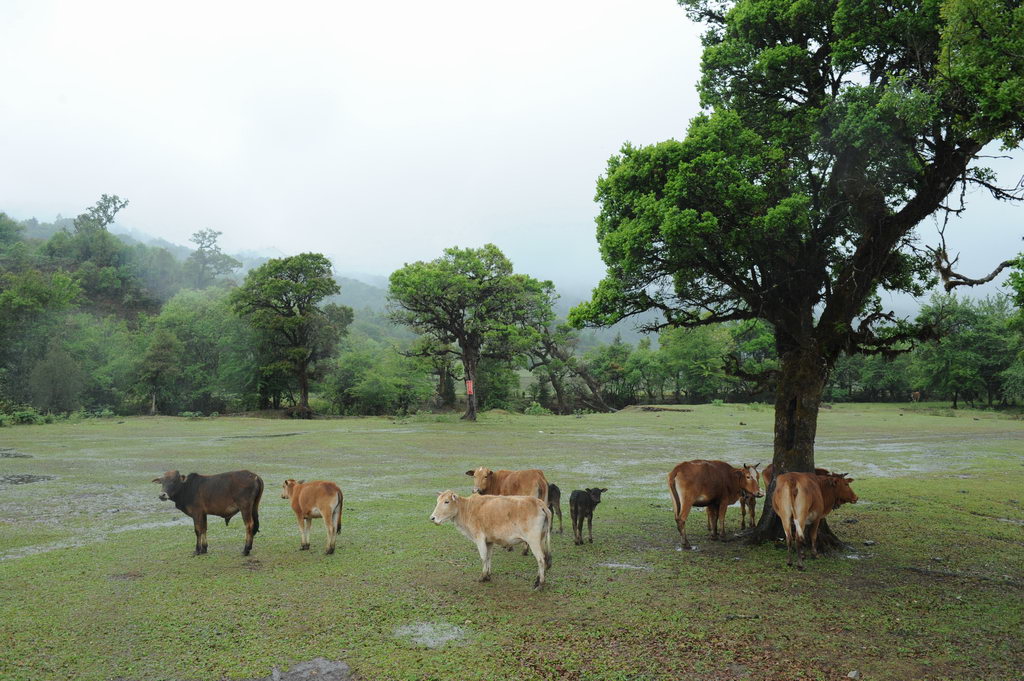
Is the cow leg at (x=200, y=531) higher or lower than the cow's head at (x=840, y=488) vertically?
lower

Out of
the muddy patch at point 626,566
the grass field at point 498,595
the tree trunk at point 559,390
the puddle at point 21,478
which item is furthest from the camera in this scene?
the tree trunk at point 559,390

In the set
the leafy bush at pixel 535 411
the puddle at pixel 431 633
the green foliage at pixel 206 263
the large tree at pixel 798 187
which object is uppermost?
the green foliage at pixel 206 263

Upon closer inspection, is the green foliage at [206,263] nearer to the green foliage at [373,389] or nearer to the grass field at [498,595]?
the green foliage at [373,389]

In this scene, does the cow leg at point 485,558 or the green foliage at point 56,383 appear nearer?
the cow leg at point 485,558

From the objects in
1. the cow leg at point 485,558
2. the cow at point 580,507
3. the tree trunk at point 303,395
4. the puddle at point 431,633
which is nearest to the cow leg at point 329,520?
the cow leg at point 485,558

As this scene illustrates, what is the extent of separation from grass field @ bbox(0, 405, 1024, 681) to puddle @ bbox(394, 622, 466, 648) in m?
0.03

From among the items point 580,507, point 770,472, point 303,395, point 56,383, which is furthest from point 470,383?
point 580,507

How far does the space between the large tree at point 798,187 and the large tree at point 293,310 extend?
1695 inches

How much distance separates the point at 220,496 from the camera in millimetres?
8641

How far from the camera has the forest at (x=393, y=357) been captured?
138ft

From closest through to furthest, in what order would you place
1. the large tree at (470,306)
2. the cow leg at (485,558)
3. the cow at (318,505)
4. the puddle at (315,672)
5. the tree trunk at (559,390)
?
1. the puddle at (315,672)
2. the cow leg at (485,558)
3. the cow at (318,505)
4. the large tree at (470,306)
5. the tree trunk at (559,390)

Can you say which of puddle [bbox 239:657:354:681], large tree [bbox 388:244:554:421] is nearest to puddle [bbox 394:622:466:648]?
puddle [bbox 239:657:354:681]

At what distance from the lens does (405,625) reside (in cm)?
619

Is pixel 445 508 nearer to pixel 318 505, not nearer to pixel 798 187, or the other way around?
pixel 318 505
